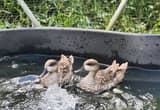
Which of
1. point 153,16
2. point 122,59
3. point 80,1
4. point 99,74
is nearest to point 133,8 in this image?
point 153,16

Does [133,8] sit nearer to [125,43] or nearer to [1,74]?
[125,43]

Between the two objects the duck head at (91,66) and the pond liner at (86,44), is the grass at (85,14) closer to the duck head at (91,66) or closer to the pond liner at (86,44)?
the pond liner at (86,44)

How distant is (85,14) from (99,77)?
1.58m

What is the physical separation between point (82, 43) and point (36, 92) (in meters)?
0.80

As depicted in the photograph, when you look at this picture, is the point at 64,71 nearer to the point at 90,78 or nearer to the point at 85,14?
the point at 90,78

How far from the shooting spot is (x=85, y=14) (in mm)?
5824

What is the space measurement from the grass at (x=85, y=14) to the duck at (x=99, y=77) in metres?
1.15

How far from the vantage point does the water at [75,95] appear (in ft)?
13.4

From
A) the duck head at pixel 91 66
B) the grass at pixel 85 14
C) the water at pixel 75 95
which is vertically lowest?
the water at pixel 75 95

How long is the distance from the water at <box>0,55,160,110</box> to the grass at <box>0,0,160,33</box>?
88cm

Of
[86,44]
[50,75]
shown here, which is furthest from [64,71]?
[86,44]

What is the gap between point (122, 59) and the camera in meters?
4.80

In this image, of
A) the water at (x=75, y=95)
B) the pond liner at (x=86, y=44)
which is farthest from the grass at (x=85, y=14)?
the water at (x=75, y=95)

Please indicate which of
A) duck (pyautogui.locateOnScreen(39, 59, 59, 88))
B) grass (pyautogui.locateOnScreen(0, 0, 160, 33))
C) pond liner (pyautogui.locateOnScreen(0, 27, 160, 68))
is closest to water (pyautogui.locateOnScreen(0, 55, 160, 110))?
duck (pyautogui.locateOnScreen(39, 59, 59, 88))
